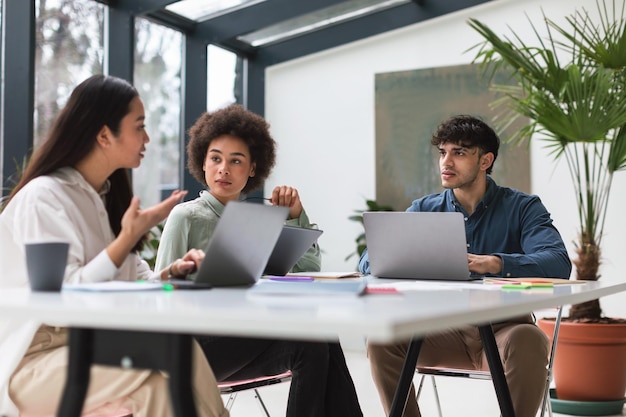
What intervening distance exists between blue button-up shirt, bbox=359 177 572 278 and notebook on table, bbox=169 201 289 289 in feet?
3.10

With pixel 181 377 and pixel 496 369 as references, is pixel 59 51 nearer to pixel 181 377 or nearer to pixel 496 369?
pixel 496 369

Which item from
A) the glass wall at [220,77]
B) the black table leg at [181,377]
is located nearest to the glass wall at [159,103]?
the glass wall at [220,77]

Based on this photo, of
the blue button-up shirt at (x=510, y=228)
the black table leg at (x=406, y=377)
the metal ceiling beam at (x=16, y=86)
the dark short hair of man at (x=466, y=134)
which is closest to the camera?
the black table leg at (x=406, y=377)

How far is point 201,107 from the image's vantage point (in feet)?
19.6

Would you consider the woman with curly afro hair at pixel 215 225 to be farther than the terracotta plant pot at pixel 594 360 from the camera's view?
No

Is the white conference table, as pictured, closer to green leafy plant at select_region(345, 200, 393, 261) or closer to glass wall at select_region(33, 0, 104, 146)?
glass wall at select_region(33, 0, 104, 146)

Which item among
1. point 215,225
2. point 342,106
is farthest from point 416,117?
point 215,225

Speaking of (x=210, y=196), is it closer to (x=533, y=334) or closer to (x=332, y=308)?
(x=533, y=334)

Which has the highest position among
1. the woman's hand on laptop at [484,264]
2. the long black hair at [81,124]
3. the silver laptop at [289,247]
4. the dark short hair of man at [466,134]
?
the dark short hair of man at [466,134]

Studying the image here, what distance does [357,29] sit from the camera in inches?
258

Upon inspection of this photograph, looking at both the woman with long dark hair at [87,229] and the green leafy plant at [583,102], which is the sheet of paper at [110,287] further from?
the green leafy plant at [583,102]

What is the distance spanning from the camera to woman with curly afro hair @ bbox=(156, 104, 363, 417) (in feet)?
7.40

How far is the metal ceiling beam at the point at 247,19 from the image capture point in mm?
5922

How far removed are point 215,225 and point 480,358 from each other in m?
0.98
